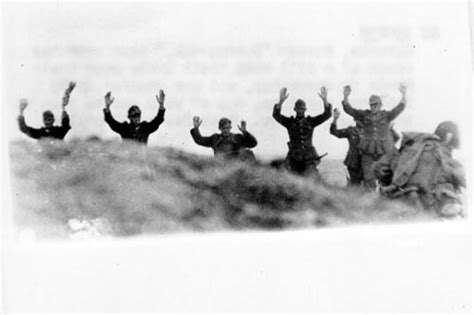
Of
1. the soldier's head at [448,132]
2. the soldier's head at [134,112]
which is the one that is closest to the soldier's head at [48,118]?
the soldier's head at [134,112]

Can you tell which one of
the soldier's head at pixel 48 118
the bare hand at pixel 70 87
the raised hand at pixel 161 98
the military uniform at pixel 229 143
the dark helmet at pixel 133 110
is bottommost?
the military uniform at pixel 229 143

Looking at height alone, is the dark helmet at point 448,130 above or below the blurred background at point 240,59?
below

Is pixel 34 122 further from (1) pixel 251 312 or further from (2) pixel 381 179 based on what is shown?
(2) pixel 381 179

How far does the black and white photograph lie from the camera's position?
459 centimetres

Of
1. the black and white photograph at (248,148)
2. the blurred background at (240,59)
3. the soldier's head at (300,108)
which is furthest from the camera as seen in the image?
the soldier's head at (300,108)

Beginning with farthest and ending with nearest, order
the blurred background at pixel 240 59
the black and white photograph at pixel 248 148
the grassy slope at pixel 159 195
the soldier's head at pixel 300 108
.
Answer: the soldier's head at pixel 300 108 < the blurred background at pixel 240 59 < the grassy slope at pixel 159 195 < the black and white photograph at pixel 248 148

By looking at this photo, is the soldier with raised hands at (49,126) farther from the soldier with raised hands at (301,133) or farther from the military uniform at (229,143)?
the soldier with raised hands at (301,133)

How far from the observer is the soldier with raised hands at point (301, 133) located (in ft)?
16.0

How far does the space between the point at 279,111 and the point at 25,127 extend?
5.16 feet

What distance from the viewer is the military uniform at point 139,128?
4.84 m

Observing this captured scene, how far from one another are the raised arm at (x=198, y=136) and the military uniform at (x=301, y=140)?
1.47 feet

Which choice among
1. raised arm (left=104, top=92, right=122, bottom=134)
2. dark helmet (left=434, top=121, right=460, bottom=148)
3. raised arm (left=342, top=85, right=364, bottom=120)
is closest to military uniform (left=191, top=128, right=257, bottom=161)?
raised arm (left=104, top=92, right=122, bottom=134)

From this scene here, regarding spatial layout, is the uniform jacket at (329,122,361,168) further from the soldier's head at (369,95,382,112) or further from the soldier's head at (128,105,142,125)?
the soldier's head at (128,105,142,125)

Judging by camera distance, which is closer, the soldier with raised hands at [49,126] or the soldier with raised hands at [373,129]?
the soldier with raised hands at [49,126]
